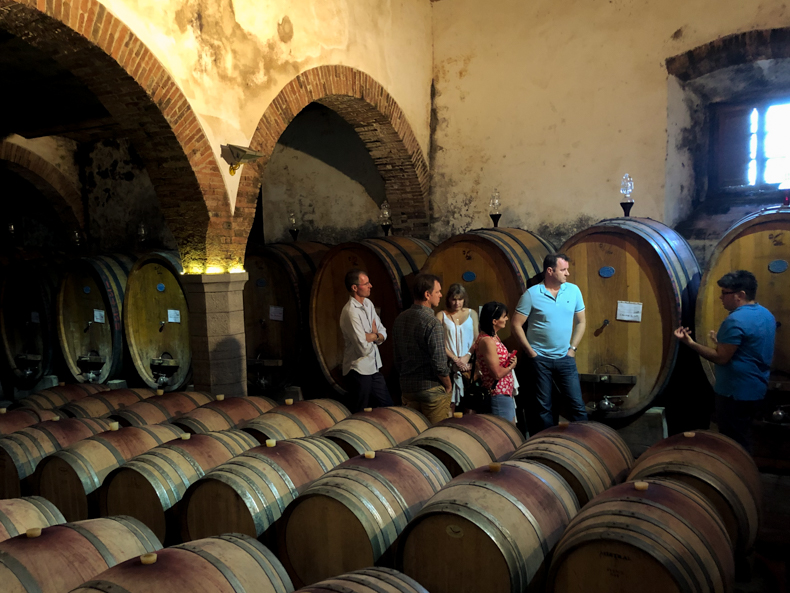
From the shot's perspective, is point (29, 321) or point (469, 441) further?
point (29, 321)

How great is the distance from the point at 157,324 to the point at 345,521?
4.89 m

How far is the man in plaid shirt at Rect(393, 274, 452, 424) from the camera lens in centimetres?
424

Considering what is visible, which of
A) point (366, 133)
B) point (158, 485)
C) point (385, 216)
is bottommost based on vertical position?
point (158, 485)

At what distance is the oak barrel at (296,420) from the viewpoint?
3764 millimetres

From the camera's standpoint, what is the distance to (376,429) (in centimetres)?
361

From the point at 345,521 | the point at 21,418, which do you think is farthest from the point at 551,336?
the point at 21,418

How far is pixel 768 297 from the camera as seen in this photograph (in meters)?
4.36

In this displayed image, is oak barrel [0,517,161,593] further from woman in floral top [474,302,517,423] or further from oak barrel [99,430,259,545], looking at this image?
woman in floral top [474,302,517,423]

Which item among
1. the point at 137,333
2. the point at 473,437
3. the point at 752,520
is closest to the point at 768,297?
the point at 752,520

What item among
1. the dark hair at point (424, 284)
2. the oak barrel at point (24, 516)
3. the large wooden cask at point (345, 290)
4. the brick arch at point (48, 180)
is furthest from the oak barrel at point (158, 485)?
the brick arch at point (48, 180)

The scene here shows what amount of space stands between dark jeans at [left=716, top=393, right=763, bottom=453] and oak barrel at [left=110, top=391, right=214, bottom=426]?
3.37m

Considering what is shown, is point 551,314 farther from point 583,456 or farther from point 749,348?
point 583,456

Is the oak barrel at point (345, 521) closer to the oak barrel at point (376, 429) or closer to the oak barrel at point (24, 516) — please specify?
the oak barrel at point (376, 429)

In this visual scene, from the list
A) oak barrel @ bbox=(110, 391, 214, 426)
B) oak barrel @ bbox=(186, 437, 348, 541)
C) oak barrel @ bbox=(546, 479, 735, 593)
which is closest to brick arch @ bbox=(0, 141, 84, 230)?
oak barrel @ bbox=(110, 391, 214, 426)
